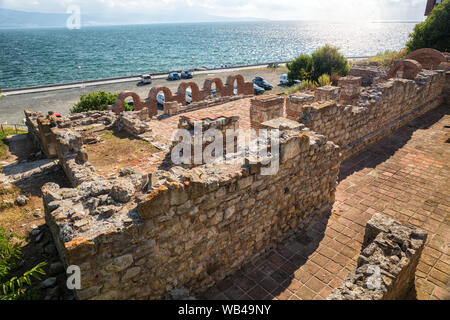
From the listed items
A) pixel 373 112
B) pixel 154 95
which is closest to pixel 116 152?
pixel 154 95

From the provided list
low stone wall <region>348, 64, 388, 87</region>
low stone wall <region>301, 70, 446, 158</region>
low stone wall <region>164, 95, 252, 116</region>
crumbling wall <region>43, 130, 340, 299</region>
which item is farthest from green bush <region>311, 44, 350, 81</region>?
crumbling wall <region>43, 130, 340, 299</region>

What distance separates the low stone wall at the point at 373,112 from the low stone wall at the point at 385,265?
351 cm

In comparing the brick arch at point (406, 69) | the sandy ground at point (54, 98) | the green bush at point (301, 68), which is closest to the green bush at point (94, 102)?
the sandy ground at point (54, 98)

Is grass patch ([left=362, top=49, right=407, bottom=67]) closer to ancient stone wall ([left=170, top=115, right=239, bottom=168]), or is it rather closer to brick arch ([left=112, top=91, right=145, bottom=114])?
ancient stone wall ([left=170, top=115, right=239, bottom=168])

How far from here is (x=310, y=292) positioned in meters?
5.00

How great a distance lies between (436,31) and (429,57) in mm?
7196

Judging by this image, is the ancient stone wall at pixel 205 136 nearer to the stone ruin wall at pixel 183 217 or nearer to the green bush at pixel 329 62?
the stone ruin wall at pixel 183 217

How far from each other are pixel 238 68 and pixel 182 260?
175 ft

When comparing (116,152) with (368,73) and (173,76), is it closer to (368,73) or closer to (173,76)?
(368,73)

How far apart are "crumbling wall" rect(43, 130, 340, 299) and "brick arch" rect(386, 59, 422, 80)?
13.1 m

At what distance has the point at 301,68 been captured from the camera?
93.2ft

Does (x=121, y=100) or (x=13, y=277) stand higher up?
(x=121, y=100)
